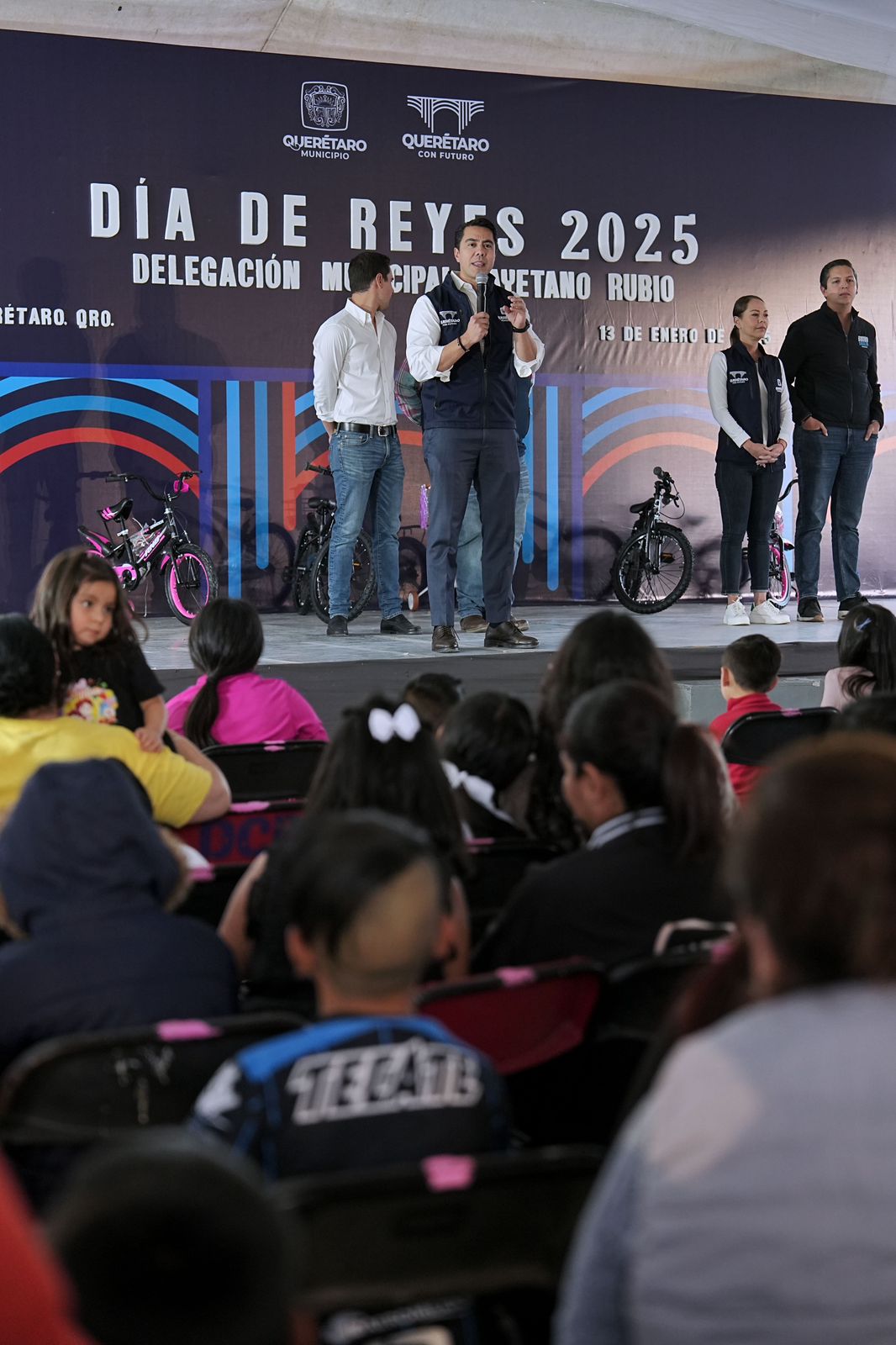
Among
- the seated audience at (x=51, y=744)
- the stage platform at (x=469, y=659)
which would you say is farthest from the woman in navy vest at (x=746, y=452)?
the seated audience at (x=51, y=744)

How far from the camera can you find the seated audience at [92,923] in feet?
5.64

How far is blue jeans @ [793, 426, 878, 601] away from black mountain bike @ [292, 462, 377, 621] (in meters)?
2.38

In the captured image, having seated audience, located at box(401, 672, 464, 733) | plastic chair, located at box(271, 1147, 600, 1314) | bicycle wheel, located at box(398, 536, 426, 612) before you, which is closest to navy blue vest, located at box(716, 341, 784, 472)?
bicycle wheel, located at box(398, 536, 426, 612)

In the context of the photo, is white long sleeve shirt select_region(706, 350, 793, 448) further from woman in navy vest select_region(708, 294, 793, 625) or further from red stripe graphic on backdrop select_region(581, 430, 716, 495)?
red stripe graphic on backdrop select_region(581, 430, 716, 495)

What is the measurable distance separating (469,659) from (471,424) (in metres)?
1.12

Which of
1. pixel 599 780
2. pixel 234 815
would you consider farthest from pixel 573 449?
pixel 599 780

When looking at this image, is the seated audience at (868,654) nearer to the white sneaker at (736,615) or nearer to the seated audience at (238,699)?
the seated audience at (238,699)

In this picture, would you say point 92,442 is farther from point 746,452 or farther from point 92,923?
point 92,923

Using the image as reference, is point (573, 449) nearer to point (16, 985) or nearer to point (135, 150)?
point (135, 150)

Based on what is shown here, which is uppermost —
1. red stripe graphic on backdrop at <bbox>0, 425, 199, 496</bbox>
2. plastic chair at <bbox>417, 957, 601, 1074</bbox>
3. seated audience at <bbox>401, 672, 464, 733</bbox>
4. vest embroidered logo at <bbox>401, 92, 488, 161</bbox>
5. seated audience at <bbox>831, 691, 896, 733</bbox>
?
vest embroidered logo at <bbox>401, 92, 488, 161</bbox>

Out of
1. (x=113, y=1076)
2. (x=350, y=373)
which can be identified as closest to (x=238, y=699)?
(x=113, y=1076)

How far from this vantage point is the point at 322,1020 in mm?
1418

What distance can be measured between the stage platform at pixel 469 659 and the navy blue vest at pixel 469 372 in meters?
0.98

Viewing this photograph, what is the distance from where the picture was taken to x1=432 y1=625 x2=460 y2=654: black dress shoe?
6.51 m
